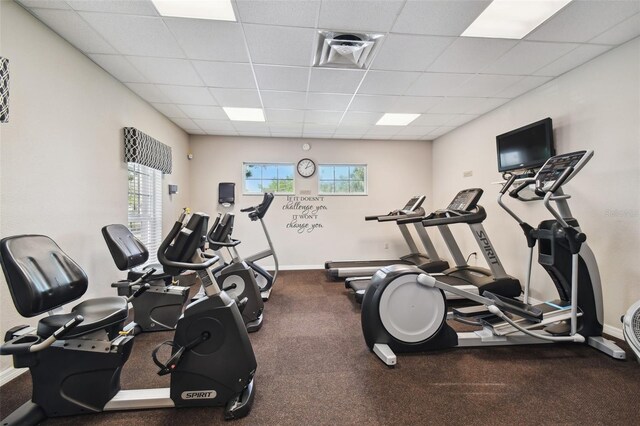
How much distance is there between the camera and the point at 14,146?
1933 millimetres

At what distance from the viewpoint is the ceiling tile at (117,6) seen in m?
1.98

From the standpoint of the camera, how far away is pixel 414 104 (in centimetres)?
390

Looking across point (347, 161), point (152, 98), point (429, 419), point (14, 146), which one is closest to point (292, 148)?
point (347, 161)

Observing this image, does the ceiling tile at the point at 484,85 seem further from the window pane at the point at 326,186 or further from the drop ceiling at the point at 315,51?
the window pane at the point at 326,186

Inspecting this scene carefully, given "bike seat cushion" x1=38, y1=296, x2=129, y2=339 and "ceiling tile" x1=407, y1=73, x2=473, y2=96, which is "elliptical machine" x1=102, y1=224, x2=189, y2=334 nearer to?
"bike seat cushion" x1=38, y1=296, x2=129, y2=339

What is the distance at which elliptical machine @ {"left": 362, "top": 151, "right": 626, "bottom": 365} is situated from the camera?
88.0 inches

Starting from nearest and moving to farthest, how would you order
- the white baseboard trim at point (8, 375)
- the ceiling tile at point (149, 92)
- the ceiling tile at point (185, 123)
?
the white baseboard trim at point (8, 375) < the ceiling tile at point (149, 92) < the ceiling tile at point (185, 123)

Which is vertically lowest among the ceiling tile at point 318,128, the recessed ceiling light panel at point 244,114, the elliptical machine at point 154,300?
the elliptical machine at point 154,300

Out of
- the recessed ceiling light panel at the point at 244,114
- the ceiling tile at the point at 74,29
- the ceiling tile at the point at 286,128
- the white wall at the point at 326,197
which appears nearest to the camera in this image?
the ceiling tile at the point at 74,29

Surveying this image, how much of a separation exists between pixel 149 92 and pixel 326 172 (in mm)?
3354

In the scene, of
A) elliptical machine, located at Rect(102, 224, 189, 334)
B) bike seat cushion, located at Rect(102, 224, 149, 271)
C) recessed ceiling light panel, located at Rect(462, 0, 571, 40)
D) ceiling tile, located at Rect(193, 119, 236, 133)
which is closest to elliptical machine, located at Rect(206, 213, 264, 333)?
elliptical machine, located at Rect(102, 224, 189, 334)

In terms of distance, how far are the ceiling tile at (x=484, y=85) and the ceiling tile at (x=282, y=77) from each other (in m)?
1.86

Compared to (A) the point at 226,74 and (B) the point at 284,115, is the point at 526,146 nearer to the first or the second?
(B) the point at 284,115

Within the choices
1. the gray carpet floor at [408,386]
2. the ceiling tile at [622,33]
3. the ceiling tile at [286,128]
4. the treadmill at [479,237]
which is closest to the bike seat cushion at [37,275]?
the gray carpet floor at [408,386]
